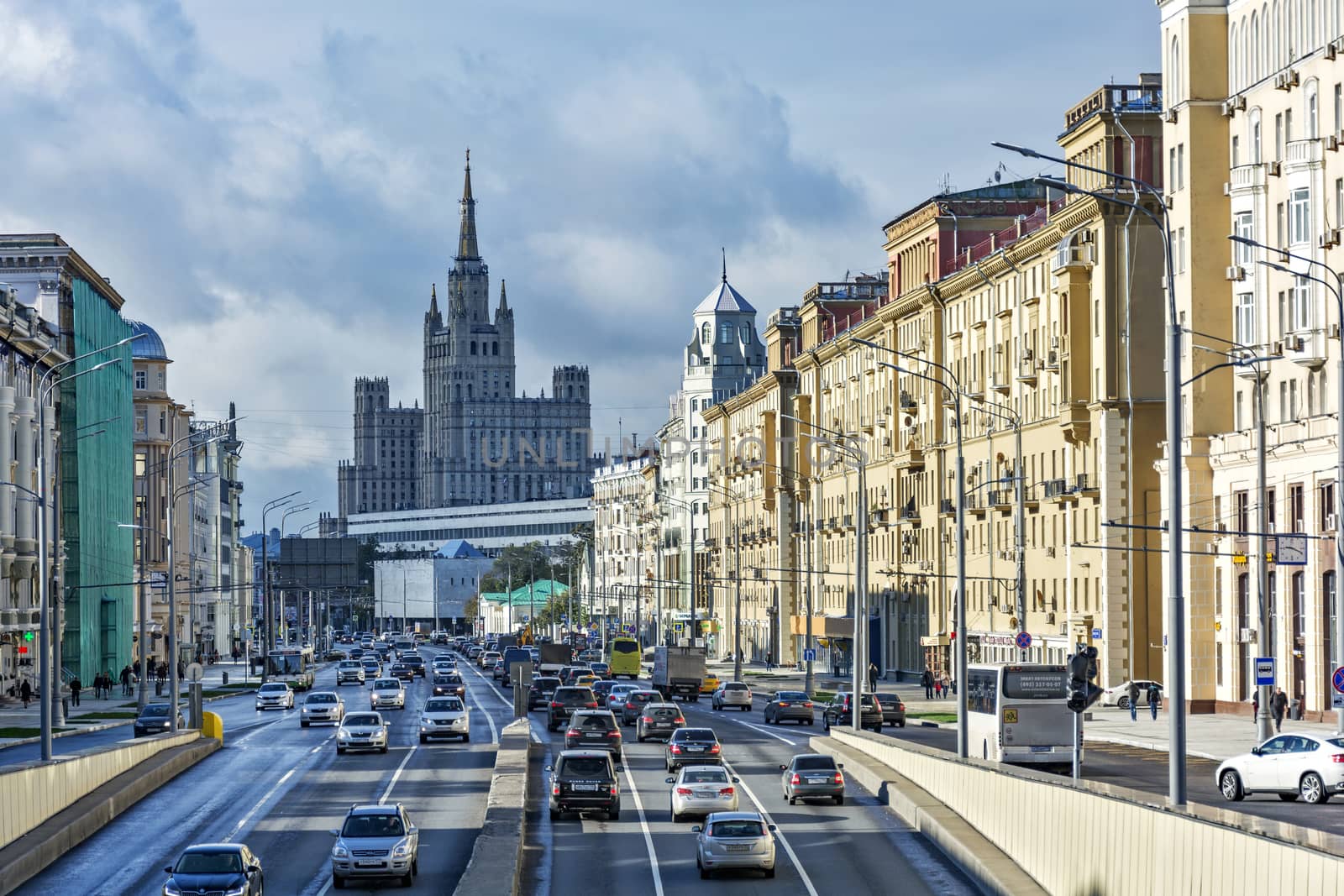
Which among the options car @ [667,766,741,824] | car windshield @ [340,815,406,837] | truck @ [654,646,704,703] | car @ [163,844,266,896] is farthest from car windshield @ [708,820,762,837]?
truck @ [654,646,704,703]

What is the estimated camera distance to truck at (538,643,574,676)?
11875cm

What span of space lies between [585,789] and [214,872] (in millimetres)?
13652

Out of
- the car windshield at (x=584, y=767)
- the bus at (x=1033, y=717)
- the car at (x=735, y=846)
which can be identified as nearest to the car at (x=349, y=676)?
the bus at (x=1033, y=717)

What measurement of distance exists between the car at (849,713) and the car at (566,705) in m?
8.50

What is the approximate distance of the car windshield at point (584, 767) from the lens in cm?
4259

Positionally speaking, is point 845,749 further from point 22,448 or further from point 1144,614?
point 22,448

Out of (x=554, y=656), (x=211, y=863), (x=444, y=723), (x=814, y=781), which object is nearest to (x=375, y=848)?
(x=211, y=863)

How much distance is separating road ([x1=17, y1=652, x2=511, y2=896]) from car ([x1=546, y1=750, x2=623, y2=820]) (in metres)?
1.72

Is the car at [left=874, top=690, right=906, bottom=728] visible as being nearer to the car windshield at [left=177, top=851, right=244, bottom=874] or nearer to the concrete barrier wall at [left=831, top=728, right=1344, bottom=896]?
the concrete barrier wall at [left=831, top=728, right=1344, bottom=896]

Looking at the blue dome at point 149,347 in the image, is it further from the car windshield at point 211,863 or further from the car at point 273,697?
the car windshield at point 211,863

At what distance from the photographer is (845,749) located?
180 feet

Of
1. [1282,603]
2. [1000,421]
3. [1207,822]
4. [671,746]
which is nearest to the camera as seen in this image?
[1207,822]

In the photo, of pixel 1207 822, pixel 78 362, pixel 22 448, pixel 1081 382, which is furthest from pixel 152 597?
pixel 1207 822

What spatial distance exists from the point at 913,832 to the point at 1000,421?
57.6m
